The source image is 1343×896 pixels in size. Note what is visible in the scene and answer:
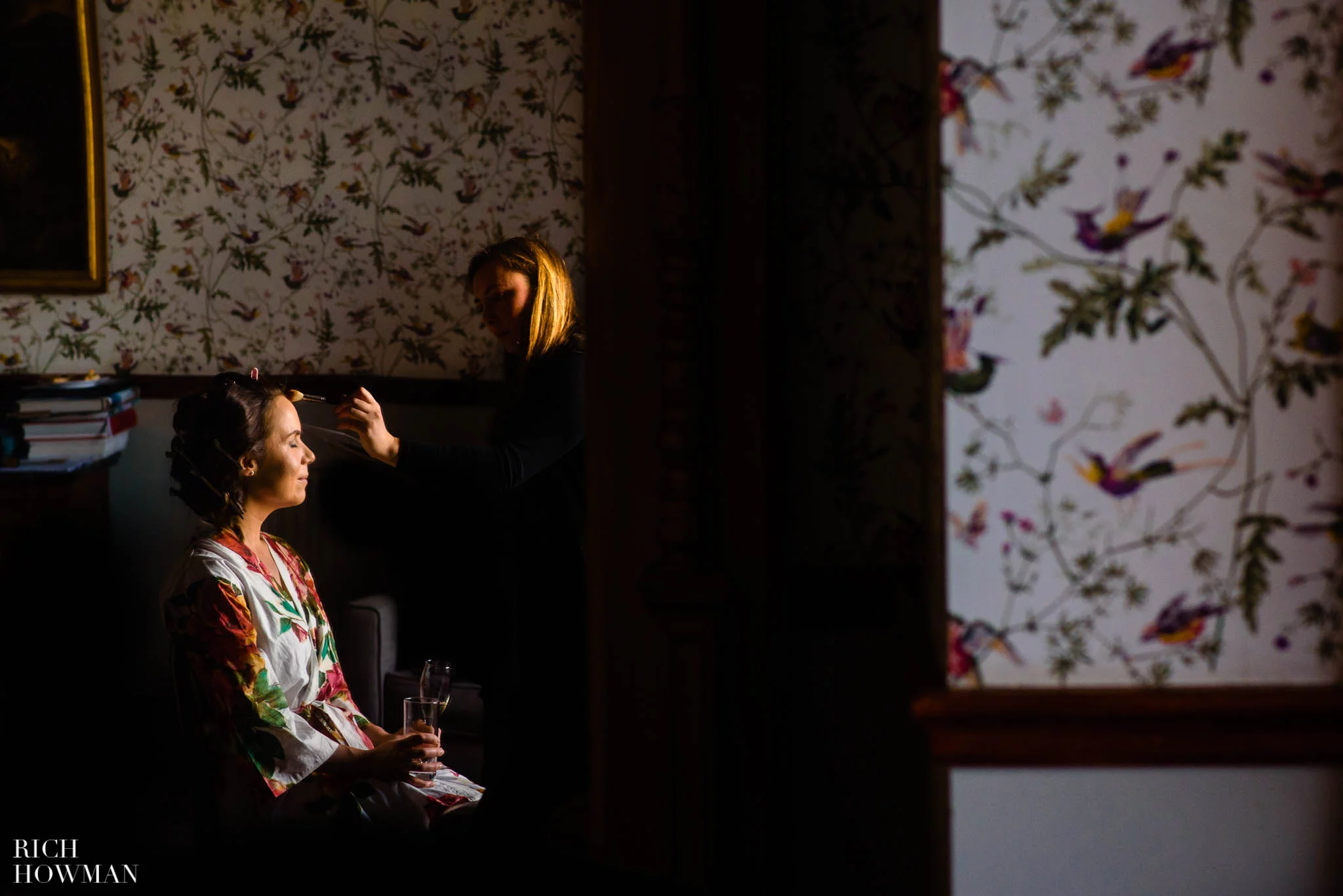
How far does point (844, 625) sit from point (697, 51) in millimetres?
673

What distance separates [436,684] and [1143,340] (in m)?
1.25

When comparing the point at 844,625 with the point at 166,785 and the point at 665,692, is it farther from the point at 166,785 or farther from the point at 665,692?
the point at 166,785

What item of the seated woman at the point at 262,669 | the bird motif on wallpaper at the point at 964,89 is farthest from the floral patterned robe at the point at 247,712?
the bird motif on wallpaper at the point at 964,89

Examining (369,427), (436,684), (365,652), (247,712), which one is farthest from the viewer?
(365,652)

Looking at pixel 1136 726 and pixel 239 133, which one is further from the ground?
pixel 239 133

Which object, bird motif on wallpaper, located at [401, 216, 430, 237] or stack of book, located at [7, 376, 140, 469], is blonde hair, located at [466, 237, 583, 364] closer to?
bird motif on wallpaper, located at [401, 216, 430, 237]

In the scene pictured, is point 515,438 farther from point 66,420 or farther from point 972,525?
point 66,420

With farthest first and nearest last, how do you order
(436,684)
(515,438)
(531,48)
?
(531,48) < (515,438) < (436,684)

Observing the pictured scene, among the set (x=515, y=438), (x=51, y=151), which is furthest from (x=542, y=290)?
(x=51, y=151)

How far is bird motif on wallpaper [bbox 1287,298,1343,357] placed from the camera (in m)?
0.89

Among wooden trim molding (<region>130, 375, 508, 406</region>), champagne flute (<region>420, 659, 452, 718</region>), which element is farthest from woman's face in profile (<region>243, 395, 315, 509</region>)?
wooden trim molding (<region>130, 375, 508, 406</region>)

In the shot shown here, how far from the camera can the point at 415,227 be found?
9.83 feet

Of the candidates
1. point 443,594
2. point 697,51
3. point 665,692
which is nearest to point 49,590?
point 443,594

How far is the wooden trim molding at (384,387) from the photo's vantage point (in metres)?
3.00
